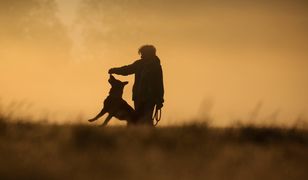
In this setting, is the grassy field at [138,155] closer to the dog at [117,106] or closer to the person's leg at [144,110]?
the dog at [117,106]

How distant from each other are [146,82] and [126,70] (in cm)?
62

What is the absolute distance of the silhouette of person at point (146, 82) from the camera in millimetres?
16469

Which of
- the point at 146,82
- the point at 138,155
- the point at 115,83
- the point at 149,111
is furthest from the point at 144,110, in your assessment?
the point at 138,155

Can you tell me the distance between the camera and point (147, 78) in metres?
16.6

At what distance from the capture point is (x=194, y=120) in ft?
39.1

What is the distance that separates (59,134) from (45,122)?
1.97 metres

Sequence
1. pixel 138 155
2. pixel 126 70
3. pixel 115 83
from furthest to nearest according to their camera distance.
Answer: pixel 126 70 → pixel 115 83 → pixel 138 155

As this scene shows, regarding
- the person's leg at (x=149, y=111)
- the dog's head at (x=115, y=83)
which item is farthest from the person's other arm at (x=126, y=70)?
the person's leg at (x=149, y=111)

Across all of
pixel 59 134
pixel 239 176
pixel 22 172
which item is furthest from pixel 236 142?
pixel 22 172

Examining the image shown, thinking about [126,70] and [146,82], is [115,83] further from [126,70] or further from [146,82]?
[146,82]

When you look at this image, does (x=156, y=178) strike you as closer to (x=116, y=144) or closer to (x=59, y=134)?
(x=116, y=144)

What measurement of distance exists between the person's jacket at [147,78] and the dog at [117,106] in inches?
16.2

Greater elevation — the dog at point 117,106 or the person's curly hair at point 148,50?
the person's curly hair at point 148,50

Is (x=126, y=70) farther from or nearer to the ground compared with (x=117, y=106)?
farther from the ground
